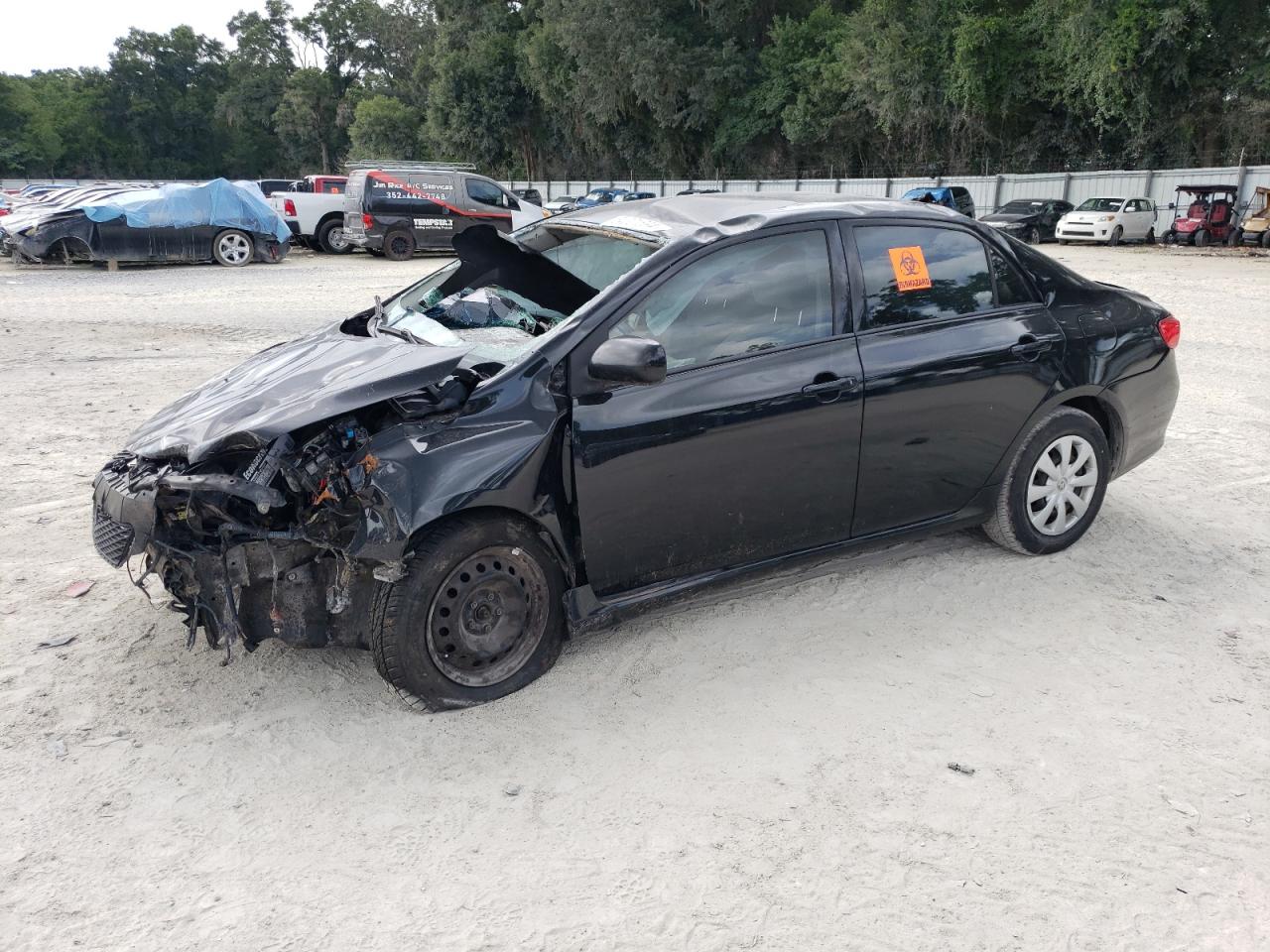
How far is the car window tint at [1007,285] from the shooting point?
4.43 m

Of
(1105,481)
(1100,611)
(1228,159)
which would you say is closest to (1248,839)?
(1100,611)

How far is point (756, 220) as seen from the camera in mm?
3893

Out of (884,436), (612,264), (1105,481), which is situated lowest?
(1105,481)

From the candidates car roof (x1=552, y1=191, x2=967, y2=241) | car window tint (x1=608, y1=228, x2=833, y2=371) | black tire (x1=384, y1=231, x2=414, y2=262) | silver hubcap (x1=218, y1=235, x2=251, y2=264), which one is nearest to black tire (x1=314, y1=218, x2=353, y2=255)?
black tire (x1=384, y1=231, x2=414, y2=262)

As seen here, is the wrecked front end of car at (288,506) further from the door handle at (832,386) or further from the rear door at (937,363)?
the rear door at (937,363)

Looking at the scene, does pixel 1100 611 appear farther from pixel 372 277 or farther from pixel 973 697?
pixel 372 277

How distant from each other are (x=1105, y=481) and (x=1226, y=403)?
12.6ft

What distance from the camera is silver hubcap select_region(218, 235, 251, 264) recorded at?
733 inches

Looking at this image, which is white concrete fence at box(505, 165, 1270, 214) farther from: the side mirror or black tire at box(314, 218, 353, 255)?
the side mirror

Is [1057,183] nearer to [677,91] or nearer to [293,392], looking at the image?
[677,91]

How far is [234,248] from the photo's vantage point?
737 inches

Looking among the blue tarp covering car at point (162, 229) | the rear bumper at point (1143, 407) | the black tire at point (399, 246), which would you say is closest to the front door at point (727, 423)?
the rear bumper at point (1143, 407)

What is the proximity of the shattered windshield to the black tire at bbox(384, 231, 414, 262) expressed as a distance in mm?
16712

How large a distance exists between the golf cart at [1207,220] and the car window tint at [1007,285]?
27856mm
